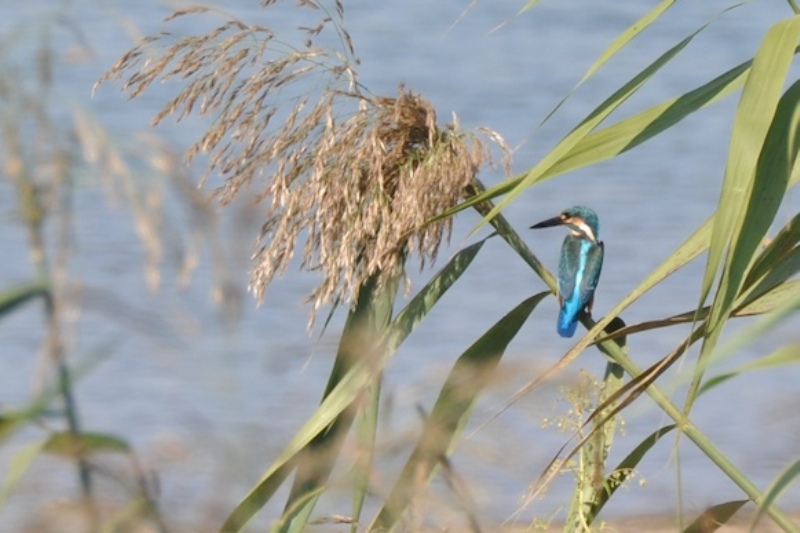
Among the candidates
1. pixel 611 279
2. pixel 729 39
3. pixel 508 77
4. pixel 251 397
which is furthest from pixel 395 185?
pixel 729 39

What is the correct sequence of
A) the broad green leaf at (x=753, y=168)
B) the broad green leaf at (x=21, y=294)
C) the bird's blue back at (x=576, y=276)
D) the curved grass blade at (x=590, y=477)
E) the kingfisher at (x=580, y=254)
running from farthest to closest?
the kingfisher at (x=580, y=254) → the bird's blue back at (x=576, y=276) → the curved grass blade at (x=590, y=477) → the broad green leaf at (x=753, y=168) → the broad green leaf at (x=21, y=294)

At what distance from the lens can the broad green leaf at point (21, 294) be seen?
1.18m

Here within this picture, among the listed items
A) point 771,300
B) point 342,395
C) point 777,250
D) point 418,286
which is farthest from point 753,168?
point 418,286

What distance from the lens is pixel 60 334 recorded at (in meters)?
1.14

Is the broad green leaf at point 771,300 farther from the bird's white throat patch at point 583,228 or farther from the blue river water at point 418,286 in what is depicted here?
the bird's white throat patch at point 583,228

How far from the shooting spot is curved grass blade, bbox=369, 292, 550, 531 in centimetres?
147

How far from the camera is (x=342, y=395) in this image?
6.31 feet

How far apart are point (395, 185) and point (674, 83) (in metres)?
5.98

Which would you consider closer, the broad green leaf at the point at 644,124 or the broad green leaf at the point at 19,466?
the broad green leaf at the point at 19,466

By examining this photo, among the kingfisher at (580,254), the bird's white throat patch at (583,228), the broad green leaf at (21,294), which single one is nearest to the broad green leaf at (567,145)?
the broad green leaf at (21,294)

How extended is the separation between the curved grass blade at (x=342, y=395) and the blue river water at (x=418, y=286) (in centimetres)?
6

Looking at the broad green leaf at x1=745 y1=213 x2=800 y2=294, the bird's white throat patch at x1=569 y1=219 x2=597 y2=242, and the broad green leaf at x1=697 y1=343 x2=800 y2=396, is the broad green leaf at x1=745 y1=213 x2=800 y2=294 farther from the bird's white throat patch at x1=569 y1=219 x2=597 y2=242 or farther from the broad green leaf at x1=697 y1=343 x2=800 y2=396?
the bird's white throat patch at x1=569 y1=219 x2=597 y2=242

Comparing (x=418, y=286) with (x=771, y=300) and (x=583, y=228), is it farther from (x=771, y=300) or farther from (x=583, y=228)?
(x=771, y=300)

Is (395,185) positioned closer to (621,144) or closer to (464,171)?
(464,171)
